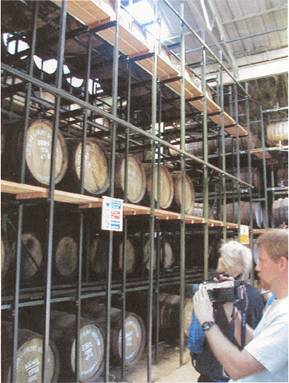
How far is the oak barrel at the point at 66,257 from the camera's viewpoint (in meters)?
4.48

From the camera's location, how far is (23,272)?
412 centimetres

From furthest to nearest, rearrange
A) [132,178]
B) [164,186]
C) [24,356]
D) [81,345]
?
[164,186] → [132,178] → [81,345] → [24,356]

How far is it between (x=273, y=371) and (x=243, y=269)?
1215 millimetres

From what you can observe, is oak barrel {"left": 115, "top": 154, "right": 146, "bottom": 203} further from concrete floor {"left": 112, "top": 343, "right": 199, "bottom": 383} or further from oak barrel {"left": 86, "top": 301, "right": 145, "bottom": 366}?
concrete floor {"left": 112, "top": 343, "right": 199, "bottom": 383}

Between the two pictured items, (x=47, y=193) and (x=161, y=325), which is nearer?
(x=47, y=193)

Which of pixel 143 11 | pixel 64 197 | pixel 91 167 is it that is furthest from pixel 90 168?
pixel 143 11

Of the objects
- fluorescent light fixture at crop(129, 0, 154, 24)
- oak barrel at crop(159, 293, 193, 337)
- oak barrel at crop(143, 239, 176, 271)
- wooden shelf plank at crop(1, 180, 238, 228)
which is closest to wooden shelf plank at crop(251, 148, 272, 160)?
oak barrel at crop(143, 239, 176, 271)

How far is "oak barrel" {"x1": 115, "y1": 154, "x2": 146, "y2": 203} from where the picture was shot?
4.58 metres

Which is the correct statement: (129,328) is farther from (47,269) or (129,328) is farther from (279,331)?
(279,331)

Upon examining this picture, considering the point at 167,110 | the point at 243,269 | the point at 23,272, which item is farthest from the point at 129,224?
the point at 243,269

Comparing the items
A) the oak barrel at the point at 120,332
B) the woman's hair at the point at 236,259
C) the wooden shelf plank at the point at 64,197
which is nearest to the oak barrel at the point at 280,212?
the wooden shelf plank at the point at 64,197

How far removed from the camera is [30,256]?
13.5 ft

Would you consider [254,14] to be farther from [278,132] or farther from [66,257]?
[66,257]

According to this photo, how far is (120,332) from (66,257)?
1056 mm
